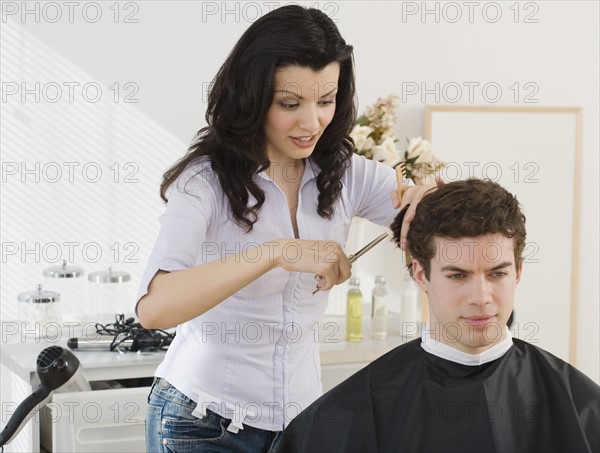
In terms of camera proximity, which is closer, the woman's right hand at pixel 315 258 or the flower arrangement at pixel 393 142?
the woman's right hand at pixel 315 258

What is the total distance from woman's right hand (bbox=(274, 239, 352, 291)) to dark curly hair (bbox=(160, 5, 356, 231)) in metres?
0.17

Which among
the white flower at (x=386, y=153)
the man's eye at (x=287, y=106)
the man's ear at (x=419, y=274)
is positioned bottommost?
the man's ear at (x=419, y=274)

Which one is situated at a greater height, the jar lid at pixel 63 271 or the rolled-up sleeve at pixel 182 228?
the rolled-up sleeve at pixel 182 228

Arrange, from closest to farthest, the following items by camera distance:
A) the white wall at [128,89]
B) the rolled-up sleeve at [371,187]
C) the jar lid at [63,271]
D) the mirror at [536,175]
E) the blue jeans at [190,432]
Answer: the blue jeans at [190,432], the rolled-up sleeve at [371,187], the jar lid at [63,271], the white wall at [128,89], the mirror at [536,175]

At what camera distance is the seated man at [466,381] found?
1827 millimetres

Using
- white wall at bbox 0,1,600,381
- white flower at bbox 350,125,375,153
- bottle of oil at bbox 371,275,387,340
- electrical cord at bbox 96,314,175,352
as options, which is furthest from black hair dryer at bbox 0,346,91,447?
white flower at bbox 350,125,375,153

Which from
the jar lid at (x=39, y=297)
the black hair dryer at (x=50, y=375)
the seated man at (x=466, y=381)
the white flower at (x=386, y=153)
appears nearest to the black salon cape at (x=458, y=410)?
the seated man at (x=466, y=381)

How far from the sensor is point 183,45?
3197 mm

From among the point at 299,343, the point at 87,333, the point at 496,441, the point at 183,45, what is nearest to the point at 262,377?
the point at 299,343

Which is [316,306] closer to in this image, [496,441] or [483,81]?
[496,441]

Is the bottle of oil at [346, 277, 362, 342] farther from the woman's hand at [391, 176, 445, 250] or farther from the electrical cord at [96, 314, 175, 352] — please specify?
the woman's hand at [391, 176, 445, 250]

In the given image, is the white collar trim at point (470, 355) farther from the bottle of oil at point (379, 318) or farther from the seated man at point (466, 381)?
the bottle of oil at point (379, 318)

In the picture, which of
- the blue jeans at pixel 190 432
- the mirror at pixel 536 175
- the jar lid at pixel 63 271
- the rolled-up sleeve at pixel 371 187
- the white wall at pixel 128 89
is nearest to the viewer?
the blue jeans at pixel 190 432

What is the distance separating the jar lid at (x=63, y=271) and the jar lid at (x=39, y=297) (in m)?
0.07
